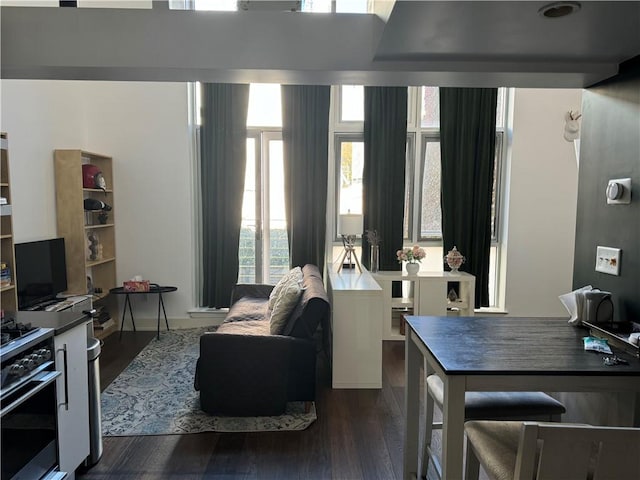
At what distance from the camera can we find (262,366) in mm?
2904

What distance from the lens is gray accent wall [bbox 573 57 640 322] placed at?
5.94ft

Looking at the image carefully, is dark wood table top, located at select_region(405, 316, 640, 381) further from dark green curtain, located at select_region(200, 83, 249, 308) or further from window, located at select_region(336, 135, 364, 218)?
dark green curtain, located at select_region(200, 83, 249, 308)

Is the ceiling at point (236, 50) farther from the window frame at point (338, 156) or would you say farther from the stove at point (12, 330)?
the window frame at point (338, 156)

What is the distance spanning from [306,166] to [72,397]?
11.1 feet

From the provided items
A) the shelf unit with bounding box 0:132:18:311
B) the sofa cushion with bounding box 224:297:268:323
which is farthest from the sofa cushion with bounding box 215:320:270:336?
the shelf unit with bounding box 0:132:18:311

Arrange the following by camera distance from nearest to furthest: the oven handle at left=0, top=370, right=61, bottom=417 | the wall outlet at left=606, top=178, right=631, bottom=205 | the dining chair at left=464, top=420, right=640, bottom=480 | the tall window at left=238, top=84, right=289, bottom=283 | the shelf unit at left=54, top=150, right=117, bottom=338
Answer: the dining chair at left=464, top=420, right=640, bottom=480, the oven handle at left=0, top=370, right=61, bottom=417, the wall outlet at left=606, top=178, right=631, bottom=205, the shelf unit at left=54, top=150, right=117, bottom=338, the tall window at left=238, top=84, right=289, bottom=283

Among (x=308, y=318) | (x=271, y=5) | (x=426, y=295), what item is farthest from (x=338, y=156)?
(x=271, y=5)

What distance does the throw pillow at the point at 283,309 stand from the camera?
10.1ft

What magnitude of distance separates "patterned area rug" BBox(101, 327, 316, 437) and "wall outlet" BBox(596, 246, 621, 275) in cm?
200

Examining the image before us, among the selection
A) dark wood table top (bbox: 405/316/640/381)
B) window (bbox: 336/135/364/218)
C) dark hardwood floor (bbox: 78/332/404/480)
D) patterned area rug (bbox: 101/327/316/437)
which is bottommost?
dark hardwood floor (bbox: 78/332/404/480)

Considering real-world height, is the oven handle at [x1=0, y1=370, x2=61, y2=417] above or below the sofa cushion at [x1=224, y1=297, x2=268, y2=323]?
above

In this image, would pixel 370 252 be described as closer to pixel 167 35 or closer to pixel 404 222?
pixel 404 222

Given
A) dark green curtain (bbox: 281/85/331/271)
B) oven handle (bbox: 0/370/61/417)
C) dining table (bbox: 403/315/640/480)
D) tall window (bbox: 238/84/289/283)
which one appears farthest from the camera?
tall window (bbox: 238/84/289/283)

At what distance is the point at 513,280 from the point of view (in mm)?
5051
